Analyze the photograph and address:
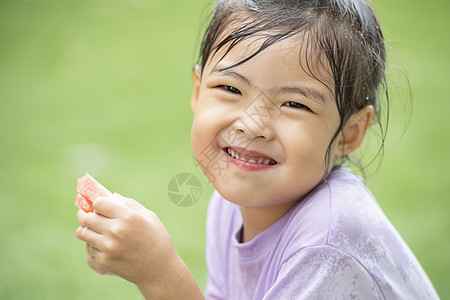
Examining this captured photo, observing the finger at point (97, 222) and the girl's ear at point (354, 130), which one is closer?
the finger at point (97, 222)

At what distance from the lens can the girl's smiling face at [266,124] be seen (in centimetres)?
104

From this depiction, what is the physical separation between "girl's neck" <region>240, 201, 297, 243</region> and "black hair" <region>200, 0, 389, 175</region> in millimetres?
162

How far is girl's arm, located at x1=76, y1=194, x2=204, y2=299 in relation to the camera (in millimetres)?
979

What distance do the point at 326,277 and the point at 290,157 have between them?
233mm

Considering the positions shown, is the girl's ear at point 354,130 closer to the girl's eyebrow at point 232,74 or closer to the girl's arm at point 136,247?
the girl's eyebrow at point 232,74

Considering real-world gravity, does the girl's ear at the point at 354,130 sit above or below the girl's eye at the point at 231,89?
below

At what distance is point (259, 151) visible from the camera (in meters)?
1.06

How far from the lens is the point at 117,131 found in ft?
9.20

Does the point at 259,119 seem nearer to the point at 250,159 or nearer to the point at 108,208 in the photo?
the point at 250,159

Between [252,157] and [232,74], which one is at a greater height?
[232,74]

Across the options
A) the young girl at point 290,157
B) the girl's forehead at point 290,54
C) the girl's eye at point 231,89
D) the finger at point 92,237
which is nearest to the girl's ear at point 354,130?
the young girl at point 290,157

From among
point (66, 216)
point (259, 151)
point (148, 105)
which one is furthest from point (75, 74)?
point (259, 151)
